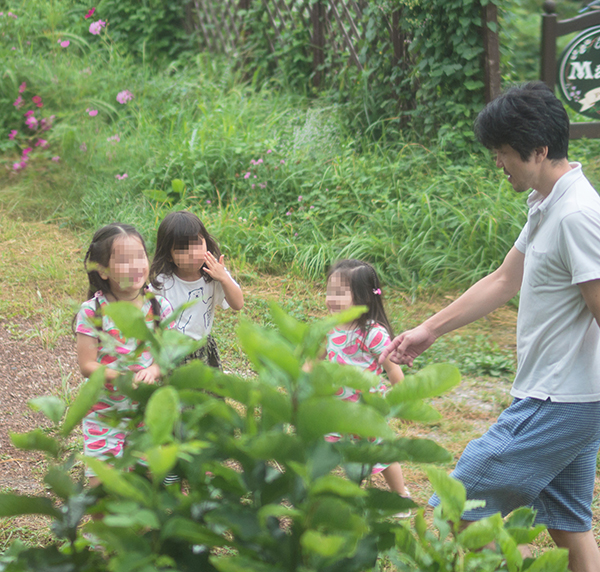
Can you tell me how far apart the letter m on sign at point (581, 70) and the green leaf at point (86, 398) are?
429 cm

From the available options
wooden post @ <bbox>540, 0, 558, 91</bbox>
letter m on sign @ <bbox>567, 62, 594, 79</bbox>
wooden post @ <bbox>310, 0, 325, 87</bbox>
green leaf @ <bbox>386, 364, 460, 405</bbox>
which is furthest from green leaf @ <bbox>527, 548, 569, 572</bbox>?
wooden post @ <bbox>310, 0, 325, 87</bbox>

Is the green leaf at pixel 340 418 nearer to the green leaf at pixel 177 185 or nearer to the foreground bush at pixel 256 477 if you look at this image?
the foreground bush at pixel 256 477

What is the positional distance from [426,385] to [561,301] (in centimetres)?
124

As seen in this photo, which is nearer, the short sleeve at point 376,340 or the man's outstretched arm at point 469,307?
the man's outstretched arm at point 469,307

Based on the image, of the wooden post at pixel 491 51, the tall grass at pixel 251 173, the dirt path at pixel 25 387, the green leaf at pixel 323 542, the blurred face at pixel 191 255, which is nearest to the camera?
the green leaf at pixel 323 542

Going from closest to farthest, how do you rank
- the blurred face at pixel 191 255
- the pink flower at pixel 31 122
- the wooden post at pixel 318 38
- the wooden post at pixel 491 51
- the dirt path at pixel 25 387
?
the blurred face at pixel 191 255 < the dirt path at pixel 25 387 < the wooden post at pixel 491 51 < the pink flower at pixel 31 122 < the wooden post at pixel 318 38

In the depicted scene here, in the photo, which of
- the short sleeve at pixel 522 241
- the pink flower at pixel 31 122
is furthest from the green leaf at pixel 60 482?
the pink flower at pixel 31 122

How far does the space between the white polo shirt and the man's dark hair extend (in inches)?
4.4

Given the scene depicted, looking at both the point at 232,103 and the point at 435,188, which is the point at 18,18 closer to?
the point at 232,103

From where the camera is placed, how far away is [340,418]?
687 mm

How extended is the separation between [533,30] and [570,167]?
1292 centimetres

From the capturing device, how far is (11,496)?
0.78m

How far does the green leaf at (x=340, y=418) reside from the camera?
682 mm

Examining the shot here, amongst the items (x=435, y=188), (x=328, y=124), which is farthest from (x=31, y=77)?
(x=435, y=188)
